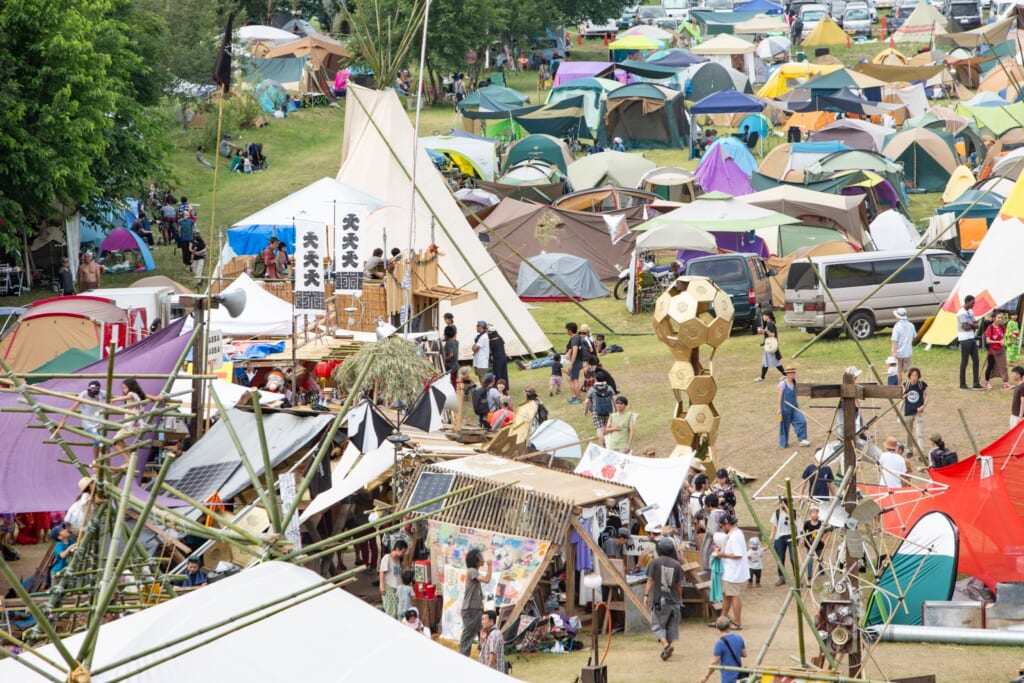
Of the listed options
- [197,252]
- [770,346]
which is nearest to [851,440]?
[770,346]

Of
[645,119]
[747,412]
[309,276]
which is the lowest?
[747,412]

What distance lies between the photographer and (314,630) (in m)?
8.26

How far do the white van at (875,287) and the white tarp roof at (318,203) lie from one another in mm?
7218

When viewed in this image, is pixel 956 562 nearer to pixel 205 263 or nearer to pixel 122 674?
pixel 122 674

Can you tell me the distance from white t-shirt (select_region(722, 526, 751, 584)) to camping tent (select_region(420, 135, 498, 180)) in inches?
1010

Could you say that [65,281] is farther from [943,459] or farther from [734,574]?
[734,574]

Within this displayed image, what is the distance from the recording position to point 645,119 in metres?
46.4

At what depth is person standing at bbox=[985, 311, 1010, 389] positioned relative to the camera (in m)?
20.6

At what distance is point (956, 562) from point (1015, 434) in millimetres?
1581

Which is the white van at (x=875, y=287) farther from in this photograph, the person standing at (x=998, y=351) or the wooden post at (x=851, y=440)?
the wooden post at (x=851, y=440)

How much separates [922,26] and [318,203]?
4409 centimetres

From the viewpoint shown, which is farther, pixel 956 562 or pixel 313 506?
pixel 313 506

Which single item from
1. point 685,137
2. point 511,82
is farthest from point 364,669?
point 511,82

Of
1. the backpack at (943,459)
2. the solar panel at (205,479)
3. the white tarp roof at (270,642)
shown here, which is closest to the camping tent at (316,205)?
the solar panel at (205,479)
